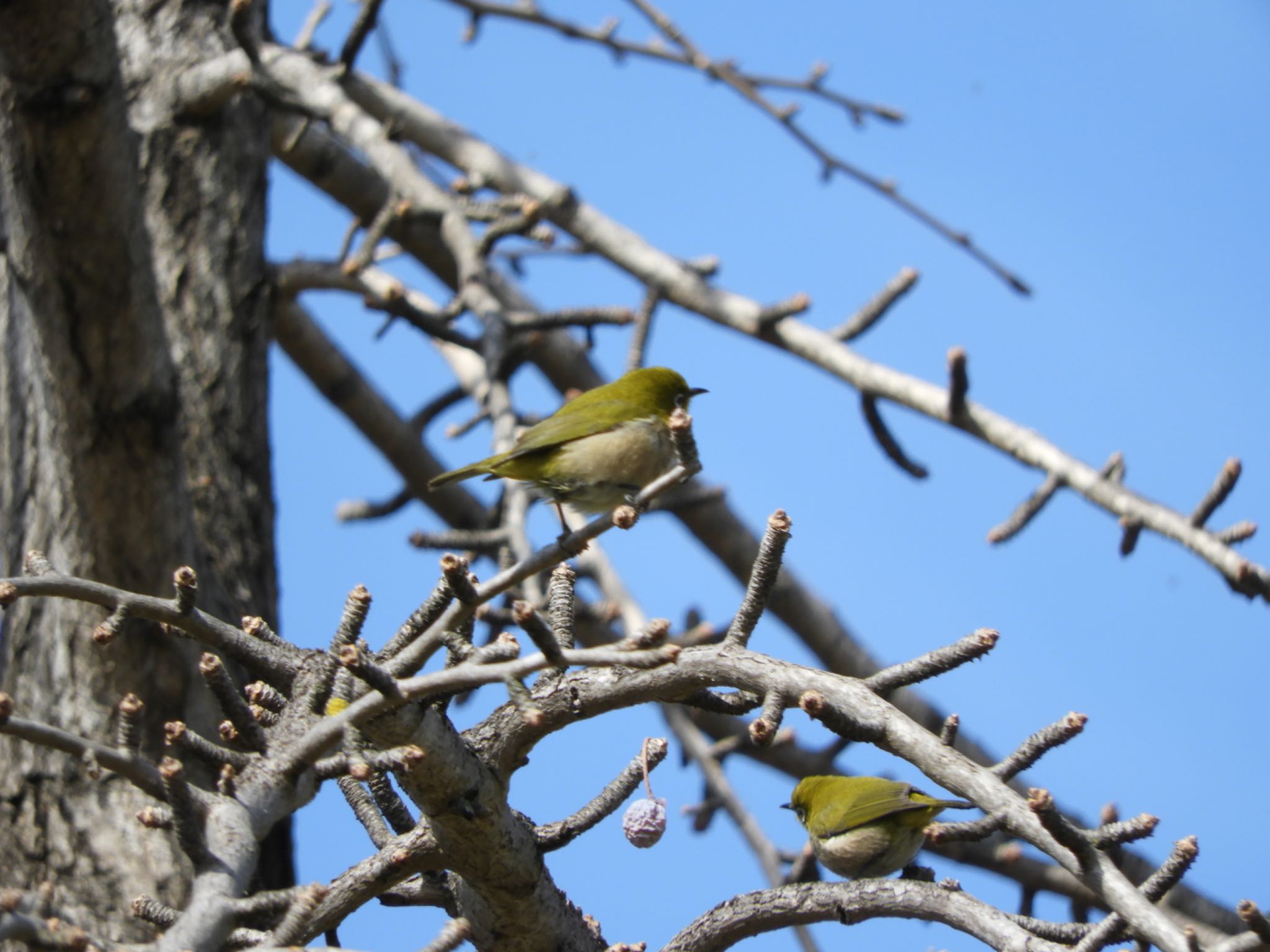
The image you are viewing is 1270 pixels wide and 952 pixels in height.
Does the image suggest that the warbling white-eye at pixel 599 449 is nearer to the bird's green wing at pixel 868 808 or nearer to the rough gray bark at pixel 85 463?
the rough gray bark at pixel 85 463

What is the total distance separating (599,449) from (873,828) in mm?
1507

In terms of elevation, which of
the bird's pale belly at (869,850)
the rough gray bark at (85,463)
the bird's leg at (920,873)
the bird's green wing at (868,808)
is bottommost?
the bird's leg at (920,873)

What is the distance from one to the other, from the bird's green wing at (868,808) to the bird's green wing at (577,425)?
1.41 meters

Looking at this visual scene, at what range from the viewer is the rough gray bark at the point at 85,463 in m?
3.13

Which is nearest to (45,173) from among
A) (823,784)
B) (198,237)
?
(198,237)

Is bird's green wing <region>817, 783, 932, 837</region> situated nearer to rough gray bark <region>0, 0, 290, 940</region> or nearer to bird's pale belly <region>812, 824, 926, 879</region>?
bird's pale belly <region>812, 824, 926, 879</region>

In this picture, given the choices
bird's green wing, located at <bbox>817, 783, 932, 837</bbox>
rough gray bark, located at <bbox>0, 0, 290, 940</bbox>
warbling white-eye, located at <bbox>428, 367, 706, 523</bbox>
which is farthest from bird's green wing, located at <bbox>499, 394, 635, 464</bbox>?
bird's green wing, located at <bbox>817, 783, 932, 837</bbox>

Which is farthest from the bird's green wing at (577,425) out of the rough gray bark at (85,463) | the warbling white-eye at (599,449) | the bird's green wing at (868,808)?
the bird's green wing at (868,808)

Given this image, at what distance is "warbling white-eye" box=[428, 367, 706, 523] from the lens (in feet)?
10.6

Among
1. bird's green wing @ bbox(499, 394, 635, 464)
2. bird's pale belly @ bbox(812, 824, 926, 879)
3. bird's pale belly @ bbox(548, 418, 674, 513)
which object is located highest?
bird's green wing @ bbox(499, 394, 635, 464)

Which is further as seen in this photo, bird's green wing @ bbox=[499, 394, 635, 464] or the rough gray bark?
bird's green wing @ bbox=[499, 394, 635, 464]

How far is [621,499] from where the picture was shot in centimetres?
321

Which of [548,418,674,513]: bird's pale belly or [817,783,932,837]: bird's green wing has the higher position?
[548,418,674,513]: bird's pale belly

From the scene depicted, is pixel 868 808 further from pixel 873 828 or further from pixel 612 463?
pixel 612 463
